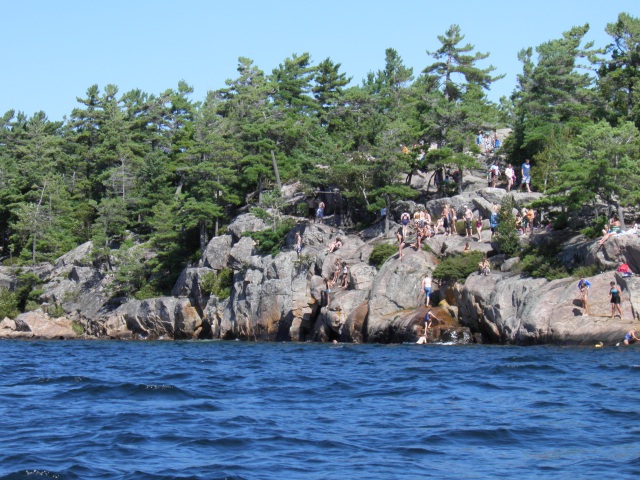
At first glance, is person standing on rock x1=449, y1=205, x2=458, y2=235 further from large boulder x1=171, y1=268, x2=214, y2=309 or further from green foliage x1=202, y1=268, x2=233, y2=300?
large boulder x1=171, y1=268, x2=214, y2=309

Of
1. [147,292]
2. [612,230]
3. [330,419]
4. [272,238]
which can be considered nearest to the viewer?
[330,419]

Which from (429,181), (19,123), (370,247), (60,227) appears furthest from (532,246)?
(19,123)

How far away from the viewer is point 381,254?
45469mm

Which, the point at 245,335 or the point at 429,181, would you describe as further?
the point at 429,181

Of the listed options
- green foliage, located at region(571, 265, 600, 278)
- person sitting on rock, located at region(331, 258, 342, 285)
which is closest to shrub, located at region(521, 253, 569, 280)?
green foliage, located at region(571, 265, 600, 278)

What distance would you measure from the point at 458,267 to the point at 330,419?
2421cm

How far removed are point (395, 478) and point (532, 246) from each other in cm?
2940

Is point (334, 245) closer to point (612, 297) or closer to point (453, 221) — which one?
point (453, 221)

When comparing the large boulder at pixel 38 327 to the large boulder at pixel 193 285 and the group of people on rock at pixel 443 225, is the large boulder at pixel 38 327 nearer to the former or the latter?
the large boulder at pixel 193 285

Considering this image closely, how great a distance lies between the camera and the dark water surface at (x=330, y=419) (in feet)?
43.5

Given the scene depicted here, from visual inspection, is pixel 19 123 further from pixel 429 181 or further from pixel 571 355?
pixel 571 355

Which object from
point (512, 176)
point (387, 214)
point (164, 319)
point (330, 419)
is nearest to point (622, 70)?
point (512, 176)

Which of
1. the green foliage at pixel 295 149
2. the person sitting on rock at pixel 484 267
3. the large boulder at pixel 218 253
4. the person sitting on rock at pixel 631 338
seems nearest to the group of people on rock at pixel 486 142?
the green foliage at pixel 295 149

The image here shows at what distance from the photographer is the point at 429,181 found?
180 ft
